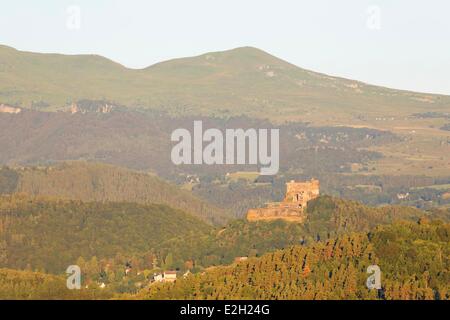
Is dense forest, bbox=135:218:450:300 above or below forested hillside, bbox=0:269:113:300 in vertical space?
above

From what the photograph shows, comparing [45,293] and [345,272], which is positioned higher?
[345,272]

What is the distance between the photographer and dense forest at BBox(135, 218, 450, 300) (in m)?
164

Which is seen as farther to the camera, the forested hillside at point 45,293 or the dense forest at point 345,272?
the forested hillside at point 45,293

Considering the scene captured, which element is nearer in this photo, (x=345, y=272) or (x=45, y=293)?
(x=345, y=272)

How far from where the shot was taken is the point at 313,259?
18375 cm

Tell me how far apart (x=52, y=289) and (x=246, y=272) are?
103 feet

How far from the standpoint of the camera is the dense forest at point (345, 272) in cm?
16375

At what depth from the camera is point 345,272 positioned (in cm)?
17450

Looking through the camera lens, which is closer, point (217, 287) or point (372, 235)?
point (217, 287)

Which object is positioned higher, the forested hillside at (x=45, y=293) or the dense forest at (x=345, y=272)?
the dense forest at (x=345, y=272)
